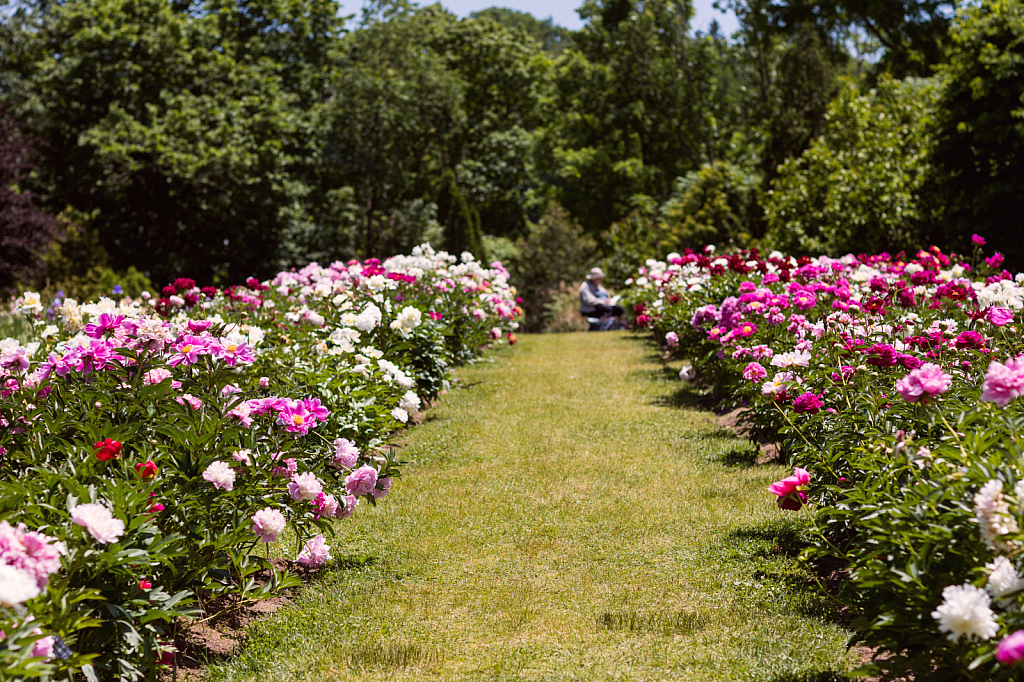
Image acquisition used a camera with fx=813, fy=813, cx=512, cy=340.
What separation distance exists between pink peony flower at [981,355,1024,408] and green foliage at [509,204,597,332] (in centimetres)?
1901

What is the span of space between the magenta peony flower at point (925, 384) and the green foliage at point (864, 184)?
1134 centimetres

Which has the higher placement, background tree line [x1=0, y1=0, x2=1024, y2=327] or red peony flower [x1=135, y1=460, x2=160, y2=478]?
background tree line [x1=0, y1=0, x2=1024, y2=327]

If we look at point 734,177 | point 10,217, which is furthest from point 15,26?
point 734,177

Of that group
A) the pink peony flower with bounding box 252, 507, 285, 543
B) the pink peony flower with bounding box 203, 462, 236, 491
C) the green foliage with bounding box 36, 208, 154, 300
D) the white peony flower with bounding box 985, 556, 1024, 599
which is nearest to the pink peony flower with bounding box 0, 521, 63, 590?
the pink peony flower with bounding box 203, 462, 236, 491

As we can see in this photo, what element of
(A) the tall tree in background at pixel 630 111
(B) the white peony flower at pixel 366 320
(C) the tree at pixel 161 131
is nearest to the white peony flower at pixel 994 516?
(B) the white peony flower at pixel 366 320

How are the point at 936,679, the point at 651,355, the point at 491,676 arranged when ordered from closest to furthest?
the point at 936,679
the point at 491,676
the point at 651,355

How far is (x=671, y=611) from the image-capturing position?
3264 mm

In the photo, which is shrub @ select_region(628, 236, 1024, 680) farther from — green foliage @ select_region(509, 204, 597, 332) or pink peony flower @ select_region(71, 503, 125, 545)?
green foliage @ select_region(509, 204, 597, 332)

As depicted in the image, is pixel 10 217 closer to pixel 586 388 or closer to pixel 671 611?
pixel 586 388

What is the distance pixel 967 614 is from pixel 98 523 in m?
2.15

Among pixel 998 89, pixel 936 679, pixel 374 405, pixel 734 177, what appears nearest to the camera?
pixel 936 679

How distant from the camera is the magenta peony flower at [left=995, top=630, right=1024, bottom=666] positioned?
1678mm

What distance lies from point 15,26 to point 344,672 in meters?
23.6

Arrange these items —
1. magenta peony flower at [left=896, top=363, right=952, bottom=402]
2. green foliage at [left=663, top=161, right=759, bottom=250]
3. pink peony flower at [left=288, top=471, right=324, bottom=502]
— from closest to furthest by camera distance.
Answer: magenta peony flower at [left=896, top=363, right=952, bottom=402]
pink peony flower at [left=288, top=471, right=324, bottom=502]
green foliage at [left=663, top=161, right=759, bottom=250]
